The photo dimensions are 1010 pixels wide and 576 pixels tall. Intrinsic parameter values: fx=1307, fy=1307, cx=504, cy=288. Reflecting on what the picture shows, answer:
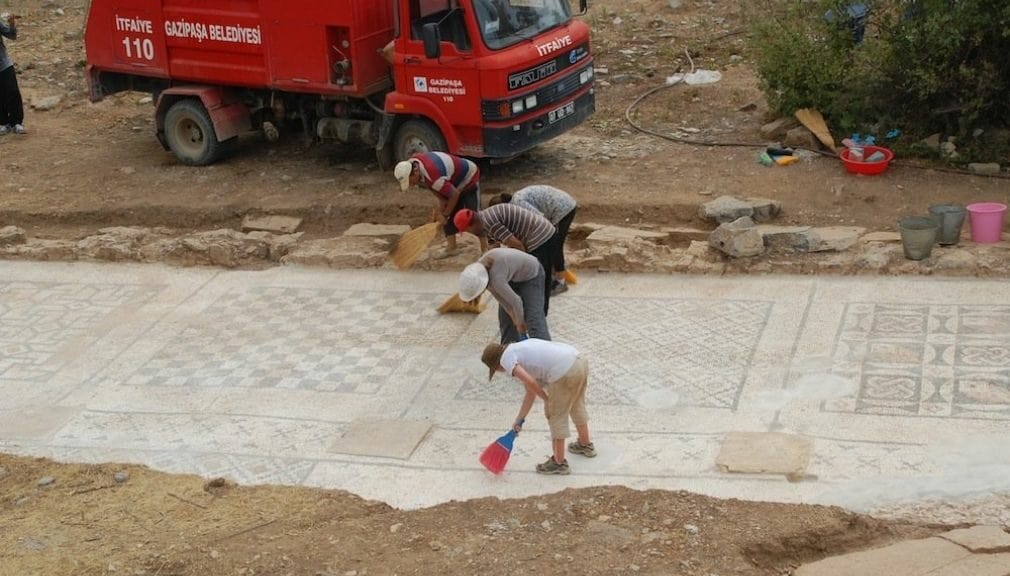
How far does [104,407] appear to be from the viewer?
33.8 ft

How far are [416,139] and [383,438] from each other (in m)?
5.59

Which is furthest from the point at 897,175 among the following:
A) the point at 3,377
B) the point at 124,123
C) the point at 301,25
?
the point at 124,123

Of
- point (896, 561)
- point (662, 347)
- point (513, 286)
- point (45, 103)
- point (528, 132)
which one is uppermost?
point (513, 286)

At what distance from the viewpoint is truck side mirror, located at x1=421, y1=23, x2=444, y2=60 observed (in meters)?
13.3

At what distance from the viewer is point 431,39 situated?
1334cm

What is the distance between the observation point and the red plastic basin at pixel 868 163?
13.7 m

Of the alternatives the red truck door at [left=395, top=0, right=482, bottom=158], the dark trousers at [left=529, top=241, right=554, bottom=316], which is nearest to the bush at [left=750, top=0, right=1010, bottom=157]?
the red truck door at [left=395, top=0, right=482, bottom=158]

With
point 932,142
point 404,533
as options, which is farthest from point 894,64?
point 404,533

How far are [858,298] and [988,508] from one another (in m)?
3.40

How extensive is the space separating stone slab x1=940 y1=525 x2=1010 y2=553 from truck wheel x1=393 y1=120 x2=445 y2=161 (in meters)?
8.09

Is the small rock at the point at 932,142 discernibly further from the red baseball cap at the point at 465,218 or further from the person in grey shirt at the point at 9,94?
the person in grey shirt at the point at 9,94

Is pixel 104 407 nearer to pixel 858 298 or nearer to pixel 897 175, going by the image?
pixel 858 298

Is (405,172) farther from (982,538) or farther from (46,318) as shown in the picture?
(982,538)

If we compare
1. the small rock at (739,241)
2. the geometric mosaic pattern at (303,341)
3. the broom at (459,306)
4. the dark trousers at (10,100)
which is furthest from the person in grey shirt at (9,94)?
the small rock at (739,241)
